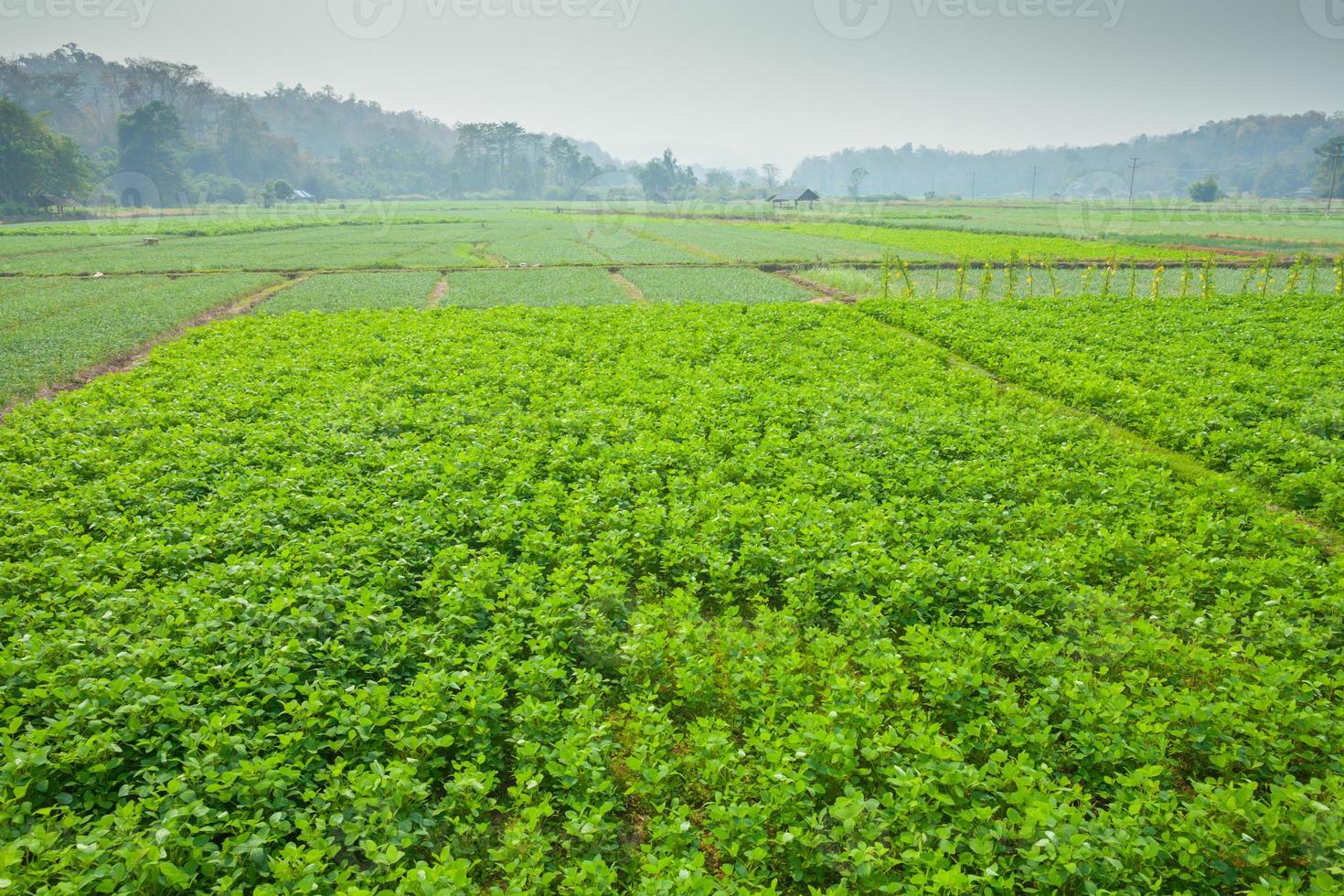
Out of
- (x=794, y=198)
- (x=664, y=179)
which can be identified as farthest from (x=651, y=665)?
(x=664, y=179)

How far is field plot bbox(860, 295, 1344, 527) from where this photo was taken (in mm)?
10938

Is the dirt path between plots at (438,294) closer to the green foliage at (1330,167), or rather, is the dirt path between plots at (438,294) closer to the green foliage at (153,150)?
the green foliage at (153,150)

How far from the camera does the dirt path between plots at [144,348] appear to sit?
678 inches

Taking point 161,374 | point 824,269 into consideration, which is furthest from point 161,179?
point 161,374

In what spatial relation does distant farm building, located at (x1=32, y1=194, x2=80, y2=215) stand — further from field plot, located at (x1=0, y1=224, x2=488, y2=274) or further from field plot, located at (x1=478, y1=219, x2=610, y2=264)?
field plot, located at (x1=478, y1=219, x2=610, y2=264)

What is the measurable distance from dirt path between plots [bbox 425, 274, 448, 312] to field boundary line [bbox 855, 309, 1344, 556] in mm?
18701

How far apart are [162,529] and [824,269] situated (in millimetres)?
34331

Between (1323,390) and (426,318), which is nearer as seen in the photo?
(1323,390)

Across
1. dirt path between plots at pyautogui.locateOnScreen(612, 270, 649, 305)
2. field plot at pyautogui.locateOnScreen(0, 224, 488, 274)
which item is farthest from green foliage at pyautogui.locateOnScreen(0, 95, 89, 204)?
dirt path between plots at pyautogui.locateOnScreen(612, 270, 649, 305)

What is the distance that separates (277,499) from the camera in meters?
8.36

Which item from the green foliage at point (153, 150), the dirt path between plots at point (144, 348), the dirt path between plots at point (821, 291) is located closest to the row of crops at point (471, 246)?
the dirt path between plots at point (821, 291)

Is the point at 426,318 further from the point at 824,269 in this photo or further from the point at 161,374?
the point at 824,269

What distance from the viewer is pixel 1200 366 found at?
1529 cm

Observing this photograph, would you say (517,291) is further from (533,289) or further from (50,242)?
(50,242)
